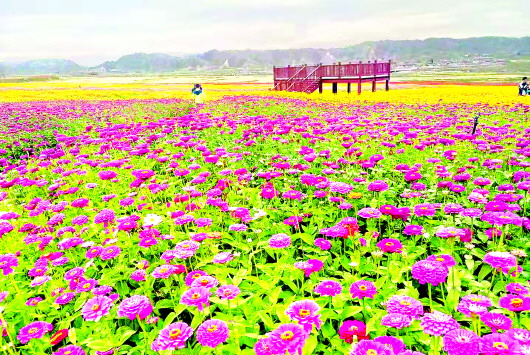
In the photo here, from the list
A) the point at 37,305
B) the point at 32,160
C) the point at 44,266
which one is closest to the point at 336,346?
the point at 37,305

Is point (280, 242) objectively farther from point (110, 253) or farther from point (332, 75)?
point (332, 75)

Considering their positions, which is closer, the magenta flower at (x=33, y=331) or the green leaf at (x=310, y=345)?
the green leaf at (x=310, y=345)

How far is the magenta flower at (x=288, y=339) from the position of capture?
1.58 m

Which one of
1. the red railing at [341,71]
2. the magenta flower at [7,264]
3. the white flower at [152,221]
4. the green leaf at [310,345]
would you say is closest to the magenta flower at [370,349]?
the green leaf at [310,345]

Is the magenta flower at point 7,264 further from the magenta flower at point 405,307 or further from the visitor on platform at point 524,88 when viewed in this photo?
the visitor on platform at point 524,88

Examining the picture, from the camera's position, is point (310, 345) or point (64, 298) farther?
point (64, 298)

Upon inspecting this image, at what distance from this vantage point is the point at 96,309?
232 centimetres

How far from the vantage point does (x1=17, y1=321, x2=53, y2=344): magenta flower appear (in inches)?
94.2

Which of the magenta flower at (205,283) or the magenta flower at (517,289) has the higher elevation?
the magenta flower at (205,283)

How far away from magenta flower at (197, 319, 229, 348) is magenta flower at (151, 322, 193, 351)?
2.8 inches

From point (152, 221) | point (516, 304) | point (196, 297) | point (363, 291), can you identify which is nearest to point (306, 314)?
point (363, 291)

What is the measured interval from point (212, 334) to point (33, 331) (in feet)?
5.15

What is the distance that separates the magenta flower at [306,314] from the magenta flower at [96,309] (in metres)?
1.30

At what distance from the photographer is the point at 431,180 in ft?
16.6
